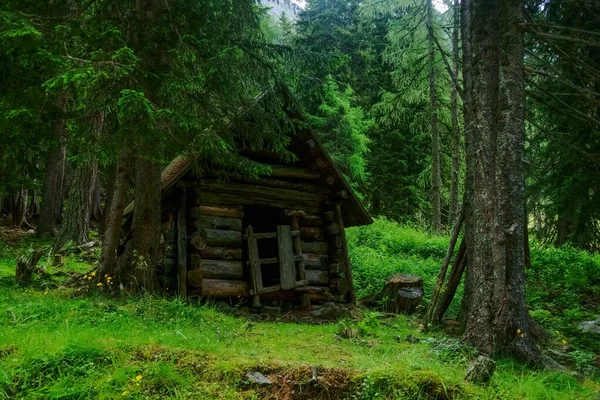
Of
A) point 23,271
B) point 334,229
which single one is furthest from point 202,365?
point 334,229

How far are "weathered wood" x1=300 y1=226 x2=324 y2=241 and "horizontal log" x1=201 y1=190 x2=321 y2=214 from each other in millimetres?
423

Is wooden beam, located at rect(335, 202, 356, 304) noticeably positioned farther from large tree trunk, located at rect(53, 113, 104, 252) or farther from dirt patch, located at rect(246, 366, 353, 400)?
large tree trunk, located at rect(53, 113, 104, 252)

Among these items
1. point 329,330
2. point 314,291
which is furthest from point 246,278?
point 329,330

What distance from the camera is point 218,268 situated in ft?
31.4

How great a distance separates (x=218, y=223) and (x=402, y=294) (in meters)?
4.52

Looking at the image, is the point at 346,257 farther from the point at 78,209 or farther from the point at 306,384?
the point at 78,209

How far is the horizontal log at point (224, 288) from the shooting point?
9242 millimetres

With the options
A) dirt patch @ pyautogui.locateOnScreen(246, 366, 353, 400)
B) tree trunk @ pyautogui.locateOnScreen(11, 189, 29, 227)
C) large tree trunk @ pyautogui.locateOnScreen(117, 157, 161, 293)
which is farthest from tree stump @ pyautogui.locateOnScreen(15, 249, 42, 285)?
tree trunk @ pyautogui.locateOnScreen(11, 189, 29, 227)

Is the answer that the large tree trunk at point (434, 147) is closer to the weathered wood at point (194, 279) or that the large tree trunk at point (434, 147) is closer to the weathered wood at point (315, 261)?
the weathered wood at point (315, 261)

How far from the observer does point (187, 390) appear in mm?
4148

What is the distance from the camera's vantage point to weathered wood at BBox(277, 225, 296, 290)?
33.5 ft

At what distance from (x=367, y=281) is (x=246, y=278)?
4.32 metres

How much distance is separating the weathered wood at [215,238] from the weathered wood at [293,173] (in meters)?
1.63

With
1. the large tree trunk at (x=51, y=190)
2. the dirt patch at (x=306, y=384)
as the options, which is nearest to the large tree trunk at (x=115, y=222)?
the dirt patch at (x=306, y=384)
